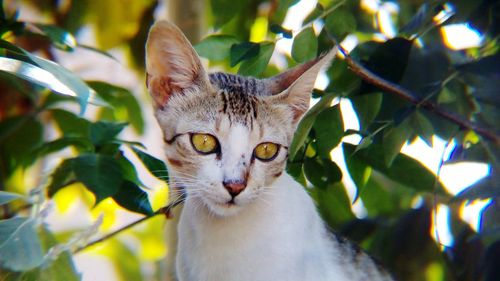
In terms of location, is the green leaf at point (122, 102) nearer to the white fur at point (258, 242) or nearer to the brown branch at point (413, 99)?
the white fur at point (258, 242)

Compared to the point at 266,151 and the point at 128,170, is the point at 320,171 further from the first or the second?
the point at 128,170

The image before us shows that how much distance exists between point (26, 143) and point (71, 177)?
371mm

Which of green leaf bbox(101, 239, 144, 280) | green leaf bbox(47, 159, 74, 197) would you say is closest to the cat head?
green leaf bbox(47, 159, 74, 197)

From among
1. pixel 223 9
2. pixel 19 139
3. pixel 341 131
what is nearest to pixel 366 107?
pixel 341 131

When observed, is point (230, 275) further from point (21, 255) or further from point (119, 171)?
point (21, 255)

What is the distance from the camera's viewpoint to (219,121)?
1675 mm

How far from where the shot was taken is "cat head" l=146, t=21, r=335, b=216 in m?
1.63

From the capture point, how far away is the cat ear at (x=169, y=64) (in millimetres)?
1645

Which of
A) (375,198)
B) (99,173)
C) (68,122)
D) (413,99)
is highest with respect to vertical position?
(413,99)

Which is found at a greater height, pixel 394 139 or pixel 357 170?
pixel 394 139

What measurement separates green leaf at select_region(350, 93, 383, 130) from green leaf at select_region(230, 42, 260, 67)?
0.27 metres

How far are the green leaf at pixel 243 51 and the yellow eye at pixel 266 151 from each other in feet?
0.62

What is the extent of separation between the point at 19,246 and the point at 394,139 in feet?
2.78

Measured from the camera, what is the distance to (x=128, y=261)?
2783 mm
